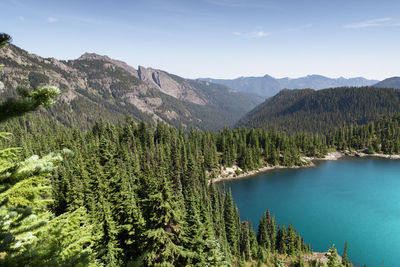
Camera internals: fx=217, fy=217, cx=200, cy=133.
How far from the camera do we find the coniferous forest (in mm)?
5609

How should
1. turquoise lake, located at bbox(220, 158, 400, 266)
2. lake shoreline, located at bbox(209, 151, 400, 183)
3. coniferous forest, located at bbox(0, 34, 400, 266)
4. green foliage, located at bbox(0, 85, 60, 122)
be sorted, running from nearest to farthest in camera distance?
green foliage, located at bbox(0, 85, 60, 122) → coniferous forest, located at bbox(0, 34, 400, 266) → turquoise lake, located at bbox(220, 158, 400, 266) → lake shoreline, located at bbox(209, 151, 400, 183)

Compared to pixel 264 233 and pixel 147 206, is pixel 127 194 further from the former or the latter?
pixel 264 233

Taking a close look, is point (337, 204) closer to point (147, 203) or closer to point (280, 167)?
point (280, 167)

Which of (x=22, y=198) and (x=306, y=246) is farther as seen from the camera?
(x=306, y=246)

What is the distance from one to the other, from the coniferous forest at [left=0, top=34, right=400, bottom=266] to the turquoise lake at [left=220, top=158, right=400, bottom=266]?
12.6 metres

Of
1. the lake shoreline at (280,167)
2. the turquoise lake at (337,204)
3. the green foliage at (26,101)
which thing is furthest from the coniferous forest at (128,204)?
the turquoise lake at (337,204)

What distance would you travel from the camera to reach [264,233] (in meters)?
59.6

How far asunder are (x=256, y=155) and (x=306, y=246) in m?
76.5

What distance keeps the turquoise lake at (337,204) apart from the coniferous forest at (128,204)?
41.3ft

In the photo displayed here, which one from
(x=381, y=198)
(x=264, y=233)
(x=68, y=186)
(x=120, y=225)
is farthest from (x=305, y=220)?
(x=68, y=186)

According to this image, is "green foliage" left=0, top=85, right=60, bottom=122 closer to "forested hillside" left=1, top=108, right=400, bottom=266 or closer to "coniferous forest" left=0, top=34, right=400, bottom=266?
"coniferous forest" left=0, top=34, right=400, bottom=266

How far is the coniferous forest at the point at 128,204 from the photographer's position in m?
5.61

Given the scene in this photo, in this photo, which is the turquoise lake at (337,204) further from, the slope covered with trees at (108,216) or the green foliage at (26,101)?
the green foliage at (26,101)

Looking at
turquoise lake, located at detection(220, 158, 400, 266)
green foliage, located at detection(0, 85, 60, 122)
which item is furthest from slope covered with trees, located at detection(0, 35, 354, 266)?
turquoise lake, located at detection(220, 158, 400, 266)
